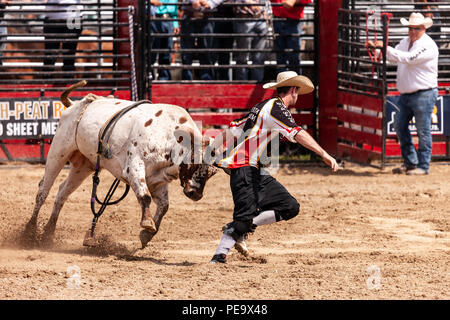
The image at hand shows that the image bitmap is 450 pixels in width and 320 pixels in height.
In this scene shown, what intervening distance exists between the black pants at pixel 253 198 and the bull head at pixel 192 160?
1.53 ft

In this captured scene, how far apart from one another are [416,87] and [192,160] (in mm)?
5318

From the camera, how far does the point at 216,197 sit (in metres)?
10.5

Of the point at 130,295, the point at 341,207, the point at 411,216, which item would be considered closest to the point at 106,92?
the point at 341,207

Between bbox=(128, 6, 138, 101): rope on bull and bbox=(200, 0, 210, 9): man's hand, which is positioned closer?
bbox=(128, 6, 138, 101): rope on bull

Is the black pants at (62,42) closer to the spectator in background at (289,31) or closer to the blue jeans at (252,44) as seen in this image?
the blue jeans at (252,44)

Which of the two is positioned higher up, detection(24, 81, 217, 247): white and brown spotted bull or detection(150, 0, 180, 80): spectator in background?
detection(150, 0, 180, 80): spectator in background

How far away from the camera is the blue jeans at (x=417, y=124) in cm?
1168

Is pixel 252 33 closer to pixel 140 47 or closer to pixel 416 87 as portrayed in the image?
pixel 140 47

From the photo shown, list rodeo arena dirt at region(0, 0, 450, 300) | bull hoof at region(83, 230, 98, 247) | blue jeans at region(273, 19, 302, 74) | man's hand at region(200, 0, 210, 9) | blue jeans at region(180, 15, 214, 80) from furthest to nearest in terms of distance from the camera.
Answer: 1. blue jeans at region(273, 19, 302, 74)
2. blue jeans at region(180, 15, 214, 80)
3. man's hand at region(200, 0, 210, 9)
4. bull hoof at region(83, 230, 98, 247)
5. rodeo arena dirt at region(0, 0, 450, 300)

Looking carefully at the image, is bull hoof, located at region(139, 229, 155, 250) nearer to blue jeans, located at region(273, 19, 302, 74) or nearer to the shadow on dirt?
the shadow on dirt

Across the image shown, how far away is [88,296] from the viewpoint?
583 cm

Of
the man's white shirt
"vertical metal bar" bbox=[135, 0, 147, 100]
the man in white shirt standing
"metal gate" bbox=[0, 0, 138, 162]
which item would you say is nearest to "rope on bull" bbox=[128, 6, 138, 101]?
"metal gate" bbox=[0, 0, 138, 162]

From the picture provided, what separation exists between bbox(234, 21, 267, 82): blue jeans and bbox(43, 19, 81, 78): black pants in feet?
7.97

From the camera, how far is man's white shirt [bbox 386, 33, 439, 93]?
11422 mm
